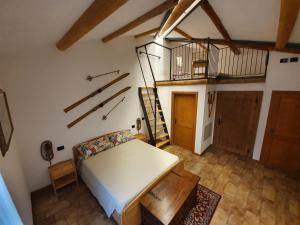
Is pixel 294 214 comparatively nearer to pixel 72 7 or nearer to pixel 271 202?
pixel 271 202

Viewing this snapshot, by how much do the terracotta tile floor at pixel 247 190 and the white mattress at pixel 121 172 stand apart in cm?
110

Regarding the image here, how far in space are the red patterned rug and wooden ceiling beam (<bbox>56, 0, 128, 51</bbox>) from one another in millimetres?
2956

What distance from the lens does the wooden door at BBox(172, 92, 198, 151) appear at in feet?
13.1

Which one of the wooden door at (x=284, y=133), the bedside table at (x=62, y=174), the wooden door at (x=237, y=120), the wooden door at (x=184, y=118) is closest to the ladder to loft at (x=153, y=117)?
the wooden door at (x=184, y=118)

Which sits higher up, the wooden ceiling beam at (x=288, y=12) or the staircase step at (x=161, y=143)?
the wooden ceiling beam at (x=288, y=12)

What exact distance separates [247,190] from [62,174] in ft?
11.9

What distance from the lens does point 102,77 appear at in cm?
333

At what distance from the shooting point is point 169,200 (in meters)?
1.87

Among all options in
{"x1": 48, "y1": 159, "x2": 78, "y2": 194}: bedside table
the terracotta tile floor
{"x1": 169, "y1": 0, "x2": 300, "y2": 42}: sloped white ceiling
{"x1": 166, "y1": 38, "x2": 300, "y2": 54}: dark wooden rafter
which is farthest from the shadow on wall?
{"x1": 166, "y1": 38, "x2": 300, "y2": 54}: dark wooden rafter

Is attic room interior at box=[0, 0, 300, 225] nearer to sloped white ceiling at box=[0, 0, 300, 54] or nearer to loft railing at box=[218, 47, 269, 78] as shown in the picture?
sloped white ceiling at box=[0, 0, 300, 54]

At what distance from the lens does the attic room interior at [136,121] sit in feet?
5.73

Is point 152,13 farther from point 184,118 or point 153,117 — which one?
point 184,118

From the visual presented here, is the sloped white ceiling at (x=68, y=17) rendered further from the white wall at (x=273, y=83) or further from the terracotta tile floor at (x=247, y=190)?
the terracotta tile floor at (x=247, y=190)

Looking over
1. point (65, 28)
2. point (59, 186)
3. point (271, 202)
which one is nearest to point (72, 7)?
point (65, 28)
